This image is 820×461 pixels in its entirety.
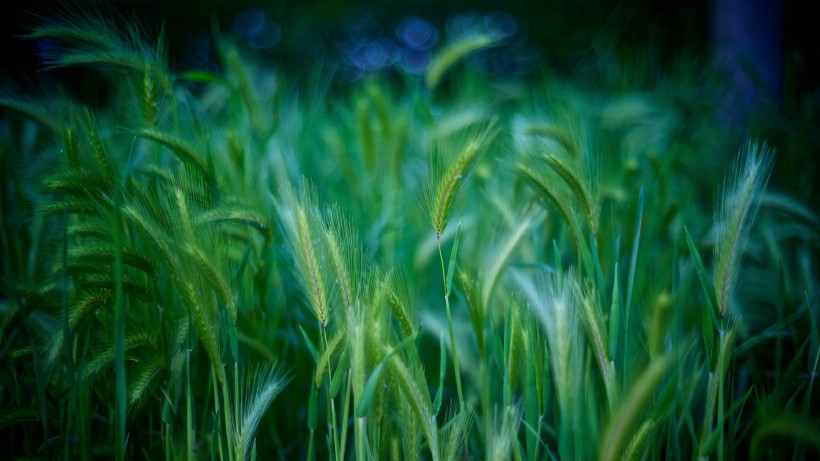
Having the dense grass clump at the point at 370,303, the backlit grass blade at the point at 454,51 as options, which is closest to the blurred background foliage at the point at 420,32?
the backlit grass blade at the point at 454,51

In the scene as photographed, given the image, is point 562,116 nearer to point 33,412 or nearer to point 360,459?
point 360,459

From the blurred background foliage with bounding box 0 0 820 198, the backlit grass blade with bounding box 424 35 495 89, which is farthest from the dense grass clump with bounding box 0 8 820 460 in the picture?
the blurred background foliage with bounding box 0 0 820 198

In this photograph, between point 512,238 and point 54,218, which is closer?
point 512,238

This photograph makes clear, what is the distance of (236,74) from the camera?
1.75m

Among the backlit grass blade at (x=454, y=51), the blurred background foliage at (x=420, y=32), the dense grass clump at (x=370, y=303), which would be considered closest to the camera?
the dense grass clump at (x=370, y=303)

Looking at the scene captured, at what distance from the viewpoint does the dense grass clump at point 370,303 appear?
2.85 feet

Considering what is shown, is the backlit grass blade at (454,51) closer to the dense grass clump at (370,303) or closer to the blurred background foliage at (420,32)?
the dense grass clump at (370,303)

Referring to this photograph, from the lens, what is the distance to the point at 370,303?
928 millimetres

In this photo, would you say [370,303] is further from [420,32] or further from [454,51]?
[420,32]

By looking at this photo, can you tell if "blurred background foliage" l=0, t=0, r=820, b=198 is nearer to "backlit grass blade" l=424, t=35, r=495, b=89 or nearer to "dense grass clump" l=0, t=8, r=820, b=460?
"backlit grass blade" l=424, t=35, r=495, b=89

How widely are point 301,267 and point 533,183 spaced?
0.53 metres

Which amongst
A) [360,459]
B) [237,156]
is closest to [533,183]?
[360,459]

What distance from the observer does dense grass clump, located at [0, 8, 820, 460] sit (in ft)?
2.85

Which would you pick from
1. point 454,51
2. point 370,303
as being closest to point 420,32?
point 454,51
